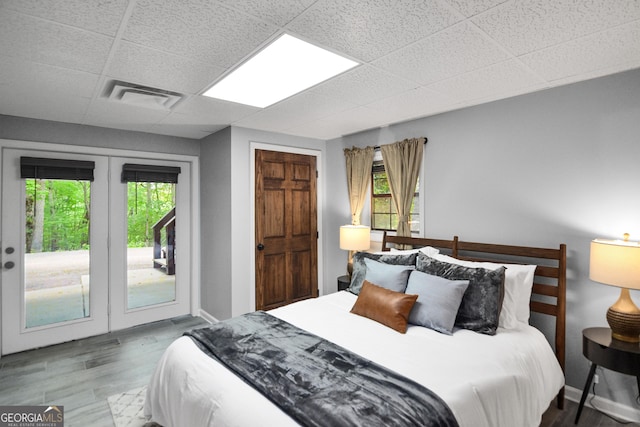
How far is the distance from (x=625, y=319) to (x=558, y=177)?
1.12 meters

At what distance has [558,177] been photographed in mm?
2605

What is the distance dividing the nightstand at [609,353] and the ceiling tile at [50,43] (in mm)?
3586

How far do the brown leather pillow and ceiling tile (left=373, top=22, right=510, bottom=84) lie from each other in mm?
1664

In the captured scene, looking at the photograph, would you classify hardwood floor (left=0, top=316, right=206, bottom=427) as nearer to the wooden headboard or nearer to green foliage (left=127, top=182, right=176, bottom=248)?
green foliage (left=127, top=182, right=176, bottom=248)

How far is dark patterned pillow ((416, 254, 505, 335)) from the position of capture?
7.51 ft

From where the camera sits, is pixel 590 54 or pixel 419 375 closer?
pixel 419 375

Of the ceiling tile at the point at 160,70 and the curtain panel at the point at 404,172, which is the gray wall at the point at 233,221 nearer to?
the ceiling tile at the point at 160,70

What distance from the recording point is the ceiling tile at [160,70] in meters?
2.03

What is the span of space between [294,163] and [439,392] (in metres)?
3.38

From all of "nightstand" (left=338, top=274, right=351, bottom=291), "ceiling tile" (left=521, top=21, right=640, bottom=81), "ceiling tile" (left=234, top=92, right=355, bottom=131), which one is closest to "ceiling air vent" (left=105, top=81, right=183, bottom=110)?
"ceiling tile" (left=234, top=92, right=355, bottom=131)

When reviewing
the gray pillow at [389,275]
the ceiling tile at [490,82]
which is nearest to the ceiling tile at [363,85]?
the ceiling tile at [490,82]

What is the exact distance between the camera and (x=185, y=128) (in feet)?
13.0

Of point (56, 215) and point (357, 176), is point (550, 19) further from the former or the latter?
point (56, 215)

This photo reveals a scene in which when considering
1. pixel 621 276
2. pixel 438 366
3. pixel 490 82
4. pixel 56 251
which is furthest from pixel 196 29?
pixel 56 251
